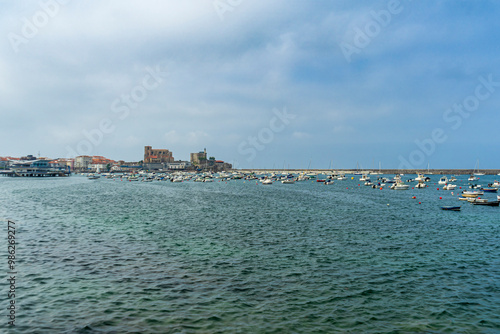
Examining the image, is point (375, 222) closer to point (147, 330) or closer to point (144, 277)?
point (144, 277)

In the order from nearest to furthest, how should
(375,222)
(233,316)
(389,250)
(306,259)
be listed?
(233,316)
(306,259)
(389,250)
(375,222)

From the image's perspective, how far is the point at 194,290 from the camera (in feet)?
57.3

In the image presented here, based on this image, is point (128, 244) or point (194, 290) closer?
point (194, 290)

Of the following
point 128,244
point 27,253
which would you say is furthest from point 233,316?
point 27,253

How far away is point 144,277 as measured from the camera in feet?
63.8

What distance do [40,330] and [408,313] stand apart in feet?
53.0

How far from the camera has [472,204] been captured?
6594cm

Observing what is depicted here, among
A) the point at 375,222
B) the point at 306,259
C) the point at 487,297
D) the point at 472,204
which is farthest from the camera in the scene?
the point at 472,204

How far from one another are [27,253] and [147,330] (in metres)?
16.8

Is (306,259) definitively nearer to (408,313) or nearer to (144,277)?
(408,313)

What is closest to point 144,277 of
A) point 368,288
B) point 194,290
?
point 194,290

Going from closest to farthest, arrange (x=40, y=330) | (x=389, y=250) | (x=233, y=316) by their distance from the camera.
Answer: (x=40, y=330), (x=233, y=316), (x=389, y=250)

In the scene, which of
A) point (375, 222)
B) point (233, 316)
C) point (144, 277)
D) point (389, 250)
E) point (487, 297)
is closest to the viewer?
point (233, 316)

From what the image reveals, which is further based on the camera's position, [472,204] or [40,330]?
[472,204]
